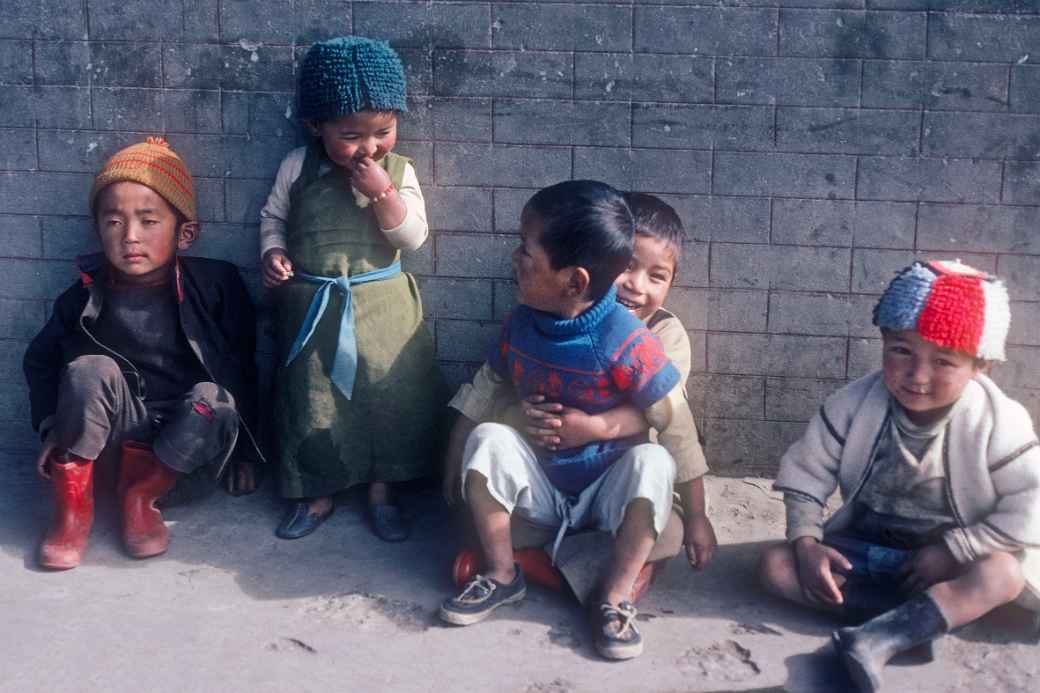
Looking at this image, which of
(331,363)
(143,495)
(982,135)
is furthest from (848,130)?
(143,495)

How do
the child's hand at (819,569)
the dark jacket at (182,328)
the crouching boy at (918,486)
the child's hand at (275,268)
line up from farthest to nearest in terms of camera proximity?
the dark jacket at (182,328), the child's hand at (275,268), the child's hand at (819,569), the crouching boy at (918,486)

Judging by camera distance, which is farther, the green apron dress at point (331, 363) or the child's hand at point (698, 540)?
the green apron dress at point (331, 363)

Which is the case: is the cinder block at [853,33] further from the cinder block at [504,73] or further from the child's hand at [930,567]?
the child's hand at [930,567]

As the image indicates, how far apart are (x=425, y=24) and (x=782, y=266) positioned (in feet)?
5.00

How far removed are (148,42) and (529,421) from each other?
2007 mm

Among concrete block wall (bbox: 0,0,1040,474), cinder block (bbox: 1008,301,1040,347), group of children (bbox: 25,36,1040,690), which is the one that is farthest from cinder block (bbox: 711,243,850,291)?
cinder block (bbox: 1008,301,1040,347)

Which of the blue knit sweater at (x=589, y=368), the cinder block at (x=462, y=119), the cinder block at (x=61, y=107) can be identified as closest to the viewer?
the blue knit sweater at (x=589, y=368)

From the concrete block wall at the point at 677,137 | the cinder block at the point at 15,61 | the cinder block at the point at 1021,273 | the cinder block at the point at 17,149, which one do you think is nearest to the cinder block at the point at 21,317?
the concrete block wall at the point at 677,137

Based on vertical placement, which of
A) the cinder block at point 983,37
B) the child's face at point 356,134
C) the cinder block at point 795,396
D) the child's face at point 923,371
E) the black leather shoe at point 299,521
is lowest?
the black leather shoe at point 299,521

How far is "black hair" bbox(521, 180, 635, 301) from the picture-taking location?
3.22 m

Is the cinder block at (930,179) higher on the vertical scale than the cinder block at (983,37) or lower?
lower

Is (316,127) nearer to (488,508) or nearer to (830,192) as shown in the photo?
(488,508)

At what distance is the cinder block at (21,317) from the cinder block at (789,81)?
105 inches

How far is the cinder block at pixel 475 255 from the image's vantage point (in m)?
4.14
